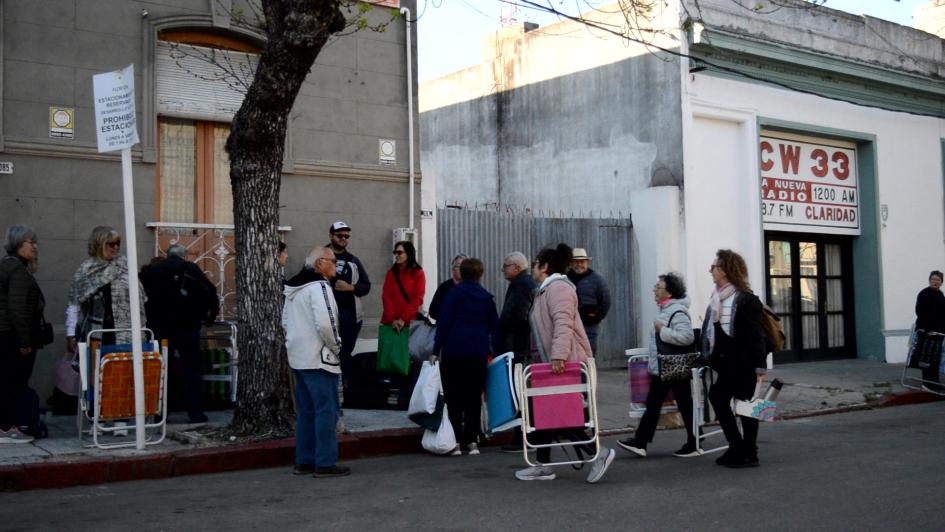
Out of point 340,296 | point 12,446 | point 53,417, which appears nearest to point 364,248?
point 340,296

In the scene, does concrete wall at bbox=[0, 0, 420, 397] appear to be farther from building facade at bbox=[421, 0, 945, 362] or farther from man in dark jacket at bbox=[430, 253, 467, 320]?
building facade at bbox=[421, 0, 945, 362]

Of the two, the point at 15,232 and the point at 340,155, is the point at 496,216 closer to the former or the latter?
the point at 340,155

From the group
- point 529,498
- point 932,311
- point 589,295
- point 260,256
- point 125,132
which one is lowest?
point 529,498

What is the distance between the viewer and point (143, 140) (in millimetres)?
11508

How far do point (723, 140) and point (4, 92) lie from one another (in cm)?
1101

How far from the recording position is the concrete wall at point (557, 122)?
16.4m

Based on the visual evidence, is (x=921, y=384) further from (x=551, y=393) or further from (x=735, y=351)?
(x=551, y=393)

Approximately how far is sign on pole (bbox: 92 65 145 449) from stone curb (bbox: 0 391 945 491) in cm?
60

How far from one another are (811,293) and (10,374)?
14.4m

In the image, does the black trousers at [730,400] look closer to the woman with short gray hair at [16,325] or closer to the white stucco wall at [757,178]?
the woman with short gray hair at [16,325]

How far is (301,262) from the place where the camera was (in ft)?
41.1

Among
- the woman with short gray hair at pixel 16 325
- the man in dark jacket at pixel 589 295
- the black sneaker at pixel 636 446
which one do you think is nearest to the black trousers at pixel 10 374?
the woman with short gray hair at pixel 16 325

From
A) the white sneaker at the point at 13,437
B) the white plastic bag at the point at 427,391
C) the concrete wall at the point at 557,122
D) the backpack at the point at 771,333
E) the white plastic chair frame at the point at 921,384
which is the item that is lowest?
the white plastic chair frame at the point at 921,384

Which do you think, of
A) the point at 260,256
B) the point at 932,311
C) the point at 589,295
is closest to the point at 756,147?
the point at 932,311
